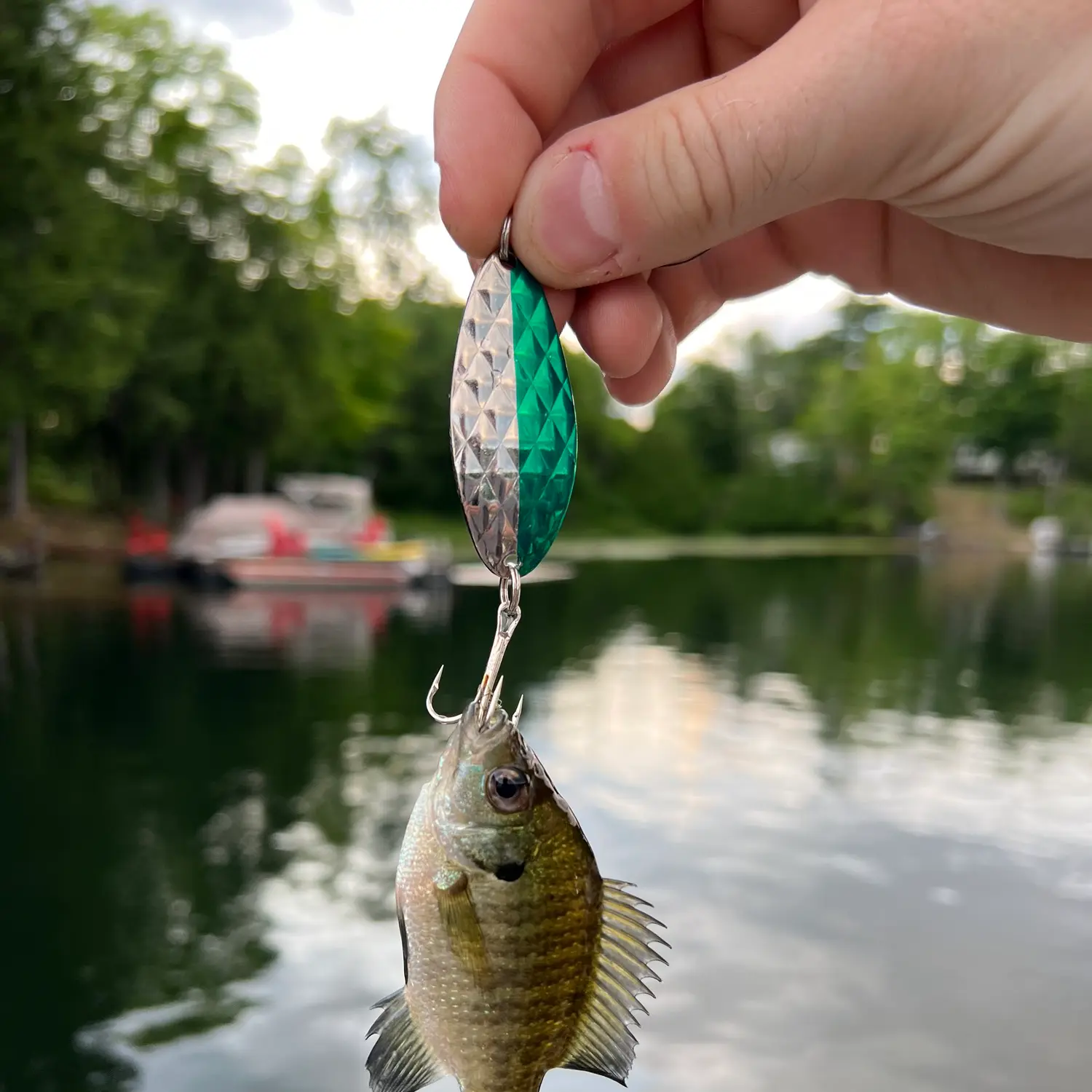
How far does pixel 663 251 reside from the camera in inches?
Answer: 75.4

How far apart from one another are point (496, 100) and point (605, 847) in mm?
6361

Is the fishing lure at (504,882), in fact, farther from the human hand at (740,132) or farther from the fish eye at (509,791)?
the human hand at (740,132)

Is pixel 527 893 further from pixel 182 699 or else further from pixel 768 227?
pixel 182 699

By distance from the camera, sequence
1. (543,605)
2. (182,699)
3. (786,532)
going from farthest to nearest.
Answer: (786,532), (543,605), (182,699)

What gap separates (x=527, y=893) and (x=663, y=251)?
1.10m

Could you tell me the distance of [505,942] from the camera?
5.13 ft

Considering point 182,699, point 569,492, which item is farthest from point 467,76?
point 182,699

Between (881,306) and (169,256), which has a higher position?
(881,306)

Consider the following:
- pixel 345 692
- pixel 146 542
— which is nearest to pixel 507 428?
pixel 345 692

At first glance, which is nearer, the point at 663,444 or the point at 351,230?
the point at 351,230

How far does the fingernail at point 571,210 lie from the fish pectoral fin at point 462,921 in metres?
1.01

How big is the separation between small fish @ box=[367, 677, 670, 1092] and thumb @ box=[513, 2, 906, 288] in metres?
0.79

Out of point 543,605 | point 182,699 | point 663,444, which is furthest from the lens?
point 663,444

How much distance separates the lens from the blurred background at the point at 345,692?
559cm
